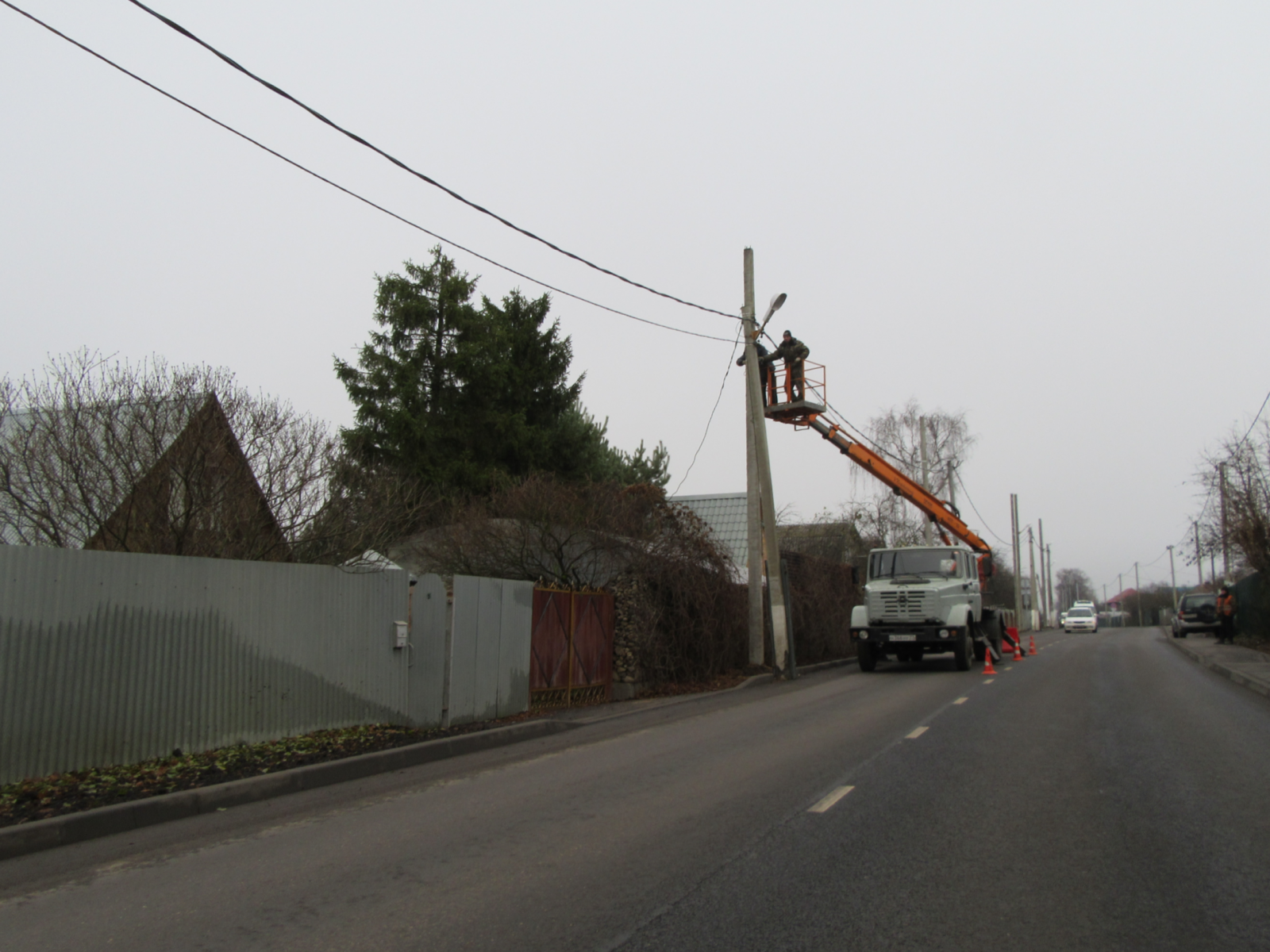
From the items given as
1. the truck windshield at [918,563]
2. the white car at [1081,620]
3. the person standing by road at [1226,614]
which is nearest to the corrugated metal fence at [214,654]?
the truck windshield at [918,563]

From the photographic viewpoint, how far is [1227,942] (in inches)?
162

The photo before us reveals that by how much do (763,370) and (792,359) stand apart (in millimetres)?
703

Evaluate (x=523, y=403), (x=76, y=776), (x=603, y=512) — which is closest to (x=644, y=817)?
(x=76, y=776)

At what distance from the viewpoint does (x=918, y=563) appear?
21531 millimetres

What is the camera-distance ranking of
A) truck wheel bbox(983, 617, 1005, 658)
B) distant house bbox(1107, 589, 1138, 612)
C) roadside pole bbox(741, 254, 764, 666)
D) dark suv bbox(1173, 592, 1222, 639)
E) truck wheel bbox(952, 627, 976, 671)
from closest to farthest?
roadside pole bbox(741, 254, 764, 666), truck wheel bbox(952, 627, 976, 671), truck wheel bbox(983, 617, 1005, 658), dark suv bbox(1173, 592, 1222, 639), distant house bbox(1107, 589, 1138, 612)

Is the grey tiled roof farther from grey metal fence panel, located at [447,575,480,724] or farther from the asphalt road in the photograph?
the asphalt road

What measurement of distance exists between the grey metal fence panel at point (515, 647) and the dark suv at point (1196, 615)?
37.0m

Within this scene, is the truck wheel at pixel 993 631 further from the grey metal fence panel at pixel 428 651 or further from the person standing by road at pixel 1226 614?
the grey metal fence panel at pixel 428 651

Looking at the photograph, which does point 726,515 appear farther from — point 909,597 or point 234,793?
point 234,793

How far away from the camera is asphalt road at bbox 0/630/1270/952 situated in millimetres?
4344

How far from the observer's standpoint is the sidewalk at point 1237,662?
629 inches

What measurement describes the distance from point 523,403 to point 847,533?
12.0m

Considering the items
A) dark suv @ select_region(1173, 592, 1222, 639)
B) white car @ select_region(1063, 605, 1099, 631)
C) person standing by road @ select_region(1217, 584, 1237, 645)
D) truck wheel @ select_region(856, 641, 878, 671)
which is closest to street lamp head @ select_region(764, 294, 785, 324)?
truck wheel @ select_region(856, 641, 878, 671)

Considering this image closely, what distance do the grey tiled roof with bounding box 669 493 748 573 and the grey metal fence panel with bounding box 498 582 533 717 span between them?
60.2ft
